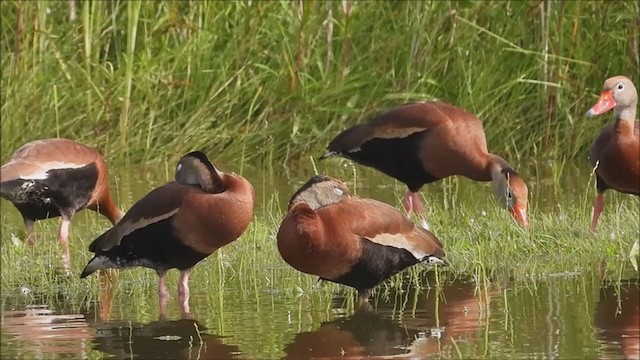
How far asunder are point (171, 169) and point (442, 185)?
6.76ft

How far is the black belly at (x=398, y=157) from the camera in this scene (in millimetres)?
9586

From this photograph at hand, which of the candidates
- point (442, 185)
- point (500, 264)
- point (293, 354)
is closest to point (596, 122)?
point (442, 185)

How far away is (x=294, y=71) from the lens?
12445mm

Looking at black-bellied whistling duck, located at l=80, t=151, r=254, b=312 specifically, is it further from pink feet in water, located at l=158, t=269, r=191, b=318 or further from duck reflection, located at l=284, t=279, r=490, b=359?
duck reflection, located at l=284, t=279, r=490, b=359

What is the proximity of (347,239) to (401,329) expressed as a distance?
468 mm

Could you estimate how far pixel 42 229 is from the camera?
940cm

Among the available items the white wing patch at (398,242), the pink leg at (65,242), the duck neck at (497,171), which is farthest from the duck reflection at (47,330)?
the duck neck at (497,171)

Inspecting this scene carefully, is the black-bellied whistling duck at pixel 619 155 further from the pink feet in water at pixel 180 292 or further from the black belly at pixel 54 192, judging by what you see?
the black belly at pixel 54 192

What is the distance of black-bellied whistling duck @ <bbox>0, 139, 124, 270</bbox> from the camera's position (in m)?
8.72

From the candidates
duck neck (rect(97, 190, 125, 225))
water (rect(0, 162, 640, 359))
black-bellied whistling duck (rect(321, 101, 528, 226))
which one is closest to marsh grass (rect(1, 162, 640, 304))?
water (rect(0, 162, 640, 359))

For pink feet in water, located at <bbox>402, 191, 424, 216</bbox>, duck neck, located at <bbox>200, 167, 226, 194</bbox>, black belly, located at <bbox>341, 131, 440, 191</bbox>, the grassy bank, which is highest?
the grassy bank

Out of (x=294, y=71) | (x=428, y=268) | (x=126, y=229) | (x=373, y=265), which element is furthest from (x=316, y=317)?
(x=294, y=71)

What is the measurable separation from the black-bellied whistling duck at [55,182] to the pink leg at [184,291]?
1.50 m

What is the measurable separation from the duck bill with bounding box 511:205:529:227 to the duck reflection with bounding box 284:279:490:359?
144cm
